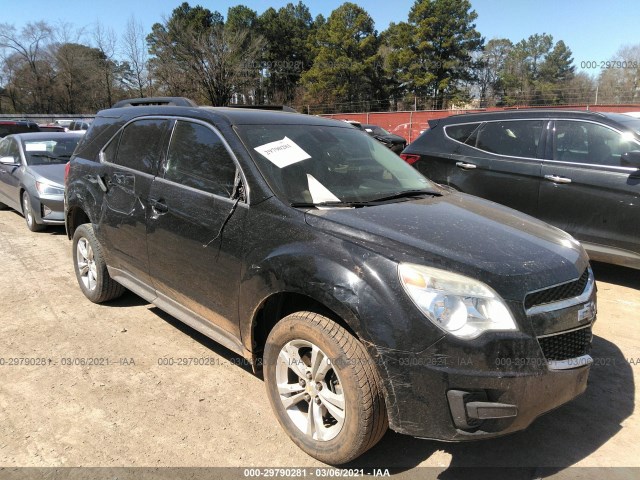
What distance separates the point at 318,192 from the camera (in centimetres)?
294

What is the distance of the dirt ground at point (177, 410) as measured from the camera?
261 cm

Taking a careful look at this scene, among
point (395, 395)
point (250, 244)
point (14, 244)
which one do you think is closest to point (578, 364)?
point (395, 395)

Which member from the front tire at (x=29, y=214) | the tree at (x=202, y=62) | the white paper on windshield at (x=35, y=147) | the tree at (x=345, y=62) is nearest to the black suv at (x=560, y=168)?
the front tire at (x=29, y=214)

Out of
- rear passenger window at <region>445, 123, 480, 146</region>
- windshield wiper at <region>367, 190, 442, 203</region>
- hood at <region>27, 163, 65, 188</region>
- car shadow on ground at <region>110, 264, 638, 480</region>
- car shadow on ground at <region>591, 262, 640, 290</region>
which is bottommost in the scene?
car shadow on ground at <region>110, 264, 638, 480</region>

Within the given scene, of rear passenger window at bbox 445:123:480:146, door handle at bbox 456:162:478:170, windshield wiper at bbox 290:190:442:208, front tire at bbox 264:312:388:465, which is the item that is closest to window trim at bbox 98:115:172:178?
windshield wiper at bbox 290:190:442:208

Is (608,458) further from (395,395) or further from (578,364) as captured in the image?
(395,395)

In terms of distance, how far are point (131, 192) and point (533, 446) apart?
3.28 m

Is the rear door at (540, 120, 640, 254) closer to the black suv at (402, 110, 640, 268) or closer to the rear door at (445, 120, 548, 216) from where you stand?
the black suv at (402, 110, 640, 268)

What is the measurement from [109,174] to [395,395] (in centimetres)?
318

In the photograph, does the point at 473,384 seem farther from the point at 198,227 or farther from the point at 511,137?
the point at 511,137

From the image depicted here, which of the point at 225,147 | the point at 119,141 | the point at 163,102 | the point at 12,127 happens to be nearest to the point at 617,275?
the point at 225,147

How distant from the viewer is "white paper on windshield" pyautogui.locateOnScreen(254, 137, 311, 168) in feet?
10.0

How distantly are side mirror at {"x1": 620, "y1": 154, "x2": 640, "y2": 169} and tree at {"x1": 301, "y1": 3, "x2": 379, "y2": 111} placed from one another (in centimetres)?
4899

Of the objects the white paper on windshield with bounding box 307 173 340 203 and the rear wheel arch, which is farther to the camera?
the rear wheel arch
